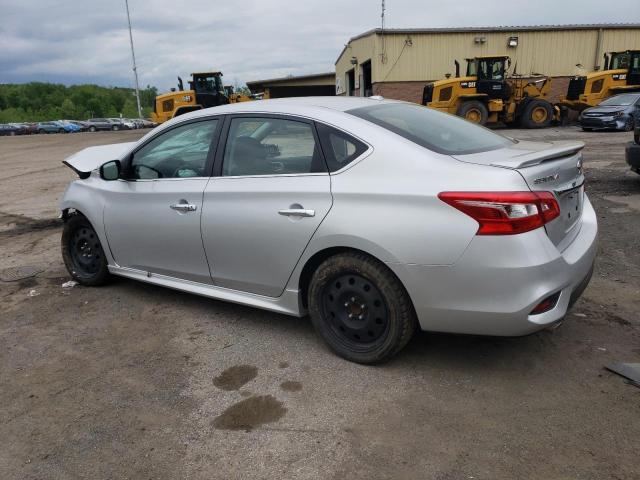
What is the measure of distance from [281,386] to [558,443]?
1510mm

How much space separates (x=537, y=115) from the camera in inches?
888

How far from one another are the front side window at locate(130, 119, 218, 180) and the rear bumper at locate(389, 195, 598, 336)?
1.77 m

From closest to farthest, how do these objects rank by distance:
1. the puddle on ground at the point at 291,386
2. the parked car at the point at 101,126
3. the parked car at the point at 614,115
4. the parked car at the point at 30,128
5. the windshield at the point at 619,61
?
1. the puddle on ground at the point at 291,386
2. the parked car at the point at 614,115
3. the windshield at the point at 619,61
4. the parked car at the point at 30,128
5. the parked car at the point at 101,126

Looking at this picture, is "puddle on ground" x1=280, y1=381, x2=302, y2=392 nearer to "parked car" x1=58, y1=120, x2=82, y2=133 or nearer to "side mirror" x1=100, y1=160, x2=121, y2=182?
"side mirror" x1=100, y1=160, x2=121, y2=182

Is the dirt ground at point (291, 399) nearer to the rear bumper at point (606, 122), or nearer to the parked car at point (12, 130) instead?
the rear bumper at point (606, 122)

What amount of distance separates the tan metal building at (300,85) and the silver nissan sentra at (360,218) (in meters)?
56.8

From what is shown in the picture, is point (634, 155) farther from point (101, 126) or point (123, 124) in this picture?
point (123, 124)

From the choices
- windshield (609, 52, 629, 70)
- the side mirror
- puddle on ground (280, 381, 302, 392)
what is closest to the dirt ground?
puddle on ground (280, 381, 302, 392)

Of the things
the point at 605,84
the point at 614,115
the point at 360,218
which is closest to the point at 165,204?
the point at 360,218

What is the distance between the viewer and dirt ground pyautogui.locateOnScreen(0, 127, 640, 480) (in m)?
2.50

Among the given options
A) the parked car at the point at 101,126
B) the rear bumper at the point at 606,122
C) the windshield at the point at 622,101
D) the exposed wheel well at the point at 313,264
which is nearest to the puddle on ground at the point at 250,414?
the exposed wheel well at the point at 313,264

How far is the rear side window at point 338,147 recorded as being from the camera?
3.21 metres

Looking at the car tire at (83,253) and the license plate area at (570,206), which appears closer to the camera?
the license plate area at (570,206)

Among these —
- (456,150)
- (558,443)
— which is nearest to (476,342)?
(558,443)
